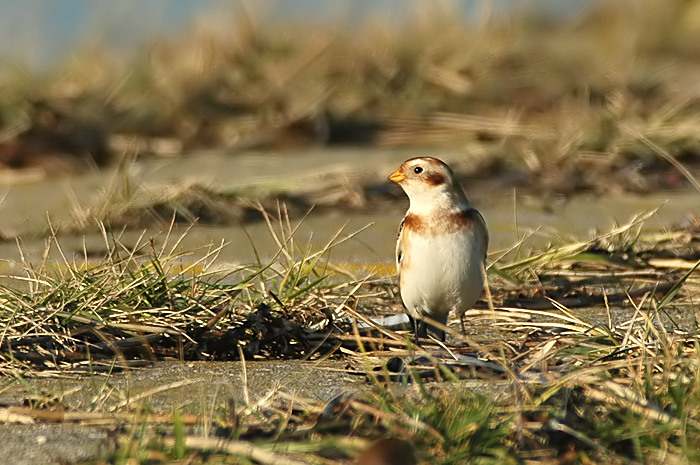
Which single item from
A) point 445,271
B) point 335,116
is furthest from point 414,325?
point 335,116

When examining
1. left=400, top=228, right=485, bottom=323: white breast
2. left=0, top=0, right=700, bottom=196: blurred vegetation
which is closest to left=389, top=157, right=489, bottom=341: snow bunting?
left=400, top=228, right=485, bottom=323: white breast

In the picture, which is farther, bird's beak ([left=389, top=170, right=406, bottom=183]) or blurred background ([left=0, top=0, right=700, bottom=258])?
blurred background ([left=0, top=0, right=700, bottom=258])

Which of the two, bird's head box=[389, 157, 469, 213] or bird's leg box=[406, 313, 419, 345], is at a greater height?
bird's head box=[389, 157, 469, 213]

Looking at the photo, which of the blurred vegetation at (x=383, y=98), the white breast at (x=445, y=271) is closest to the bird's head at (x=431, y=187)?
the white breast at (x=445, y=271)

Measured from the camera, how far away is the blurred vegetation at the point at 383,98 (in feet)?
25.0

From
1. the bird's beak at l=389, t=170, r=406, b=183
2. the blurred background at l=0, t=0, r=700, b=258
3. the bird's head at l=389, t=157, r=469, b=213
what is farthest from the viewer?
the blurred background at l=0, t=0, r=700, b=258

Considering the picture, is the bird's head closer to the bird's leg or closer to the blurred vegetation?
the bird's leg

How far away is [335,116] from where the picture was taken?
29.1 ft

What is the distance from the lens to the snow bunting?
396cm

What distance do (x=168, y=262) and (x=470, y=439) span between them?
1969 millimetres

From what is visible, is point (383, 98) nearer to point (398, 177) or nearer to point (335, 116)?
point (335, 116)

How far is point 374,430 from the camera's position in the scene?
267cm

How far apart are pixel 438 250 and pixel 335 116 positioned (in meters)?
4.99

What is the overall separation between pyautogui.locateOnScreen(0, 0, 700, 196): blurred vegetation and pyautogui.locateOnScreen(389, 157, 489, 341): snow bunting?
274 centimetres
